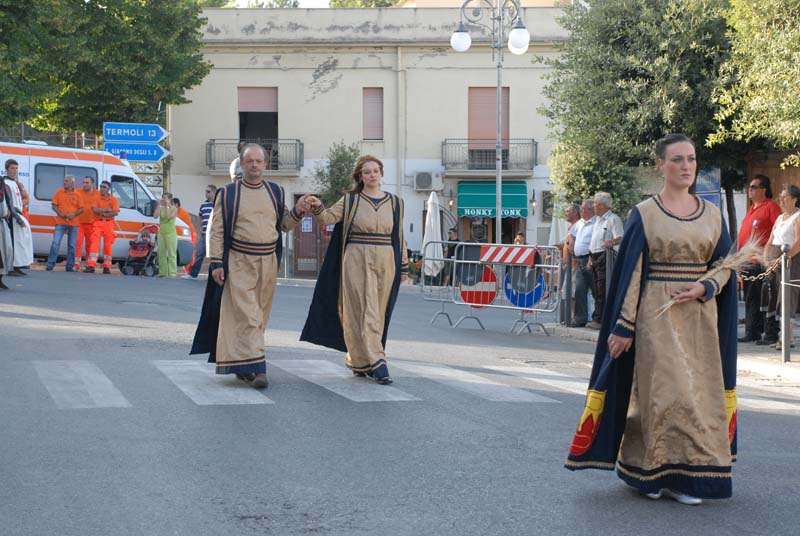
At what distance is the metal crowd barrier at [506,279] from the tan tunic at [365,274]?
6944 millimetres

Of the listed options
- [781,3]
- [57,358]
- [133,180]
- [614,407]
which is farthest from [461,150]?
[614,407]

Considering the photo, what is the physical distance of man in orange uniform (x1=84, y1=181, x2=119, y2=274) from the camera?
25969 mm

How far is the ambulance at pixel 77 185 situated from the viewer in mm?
27000

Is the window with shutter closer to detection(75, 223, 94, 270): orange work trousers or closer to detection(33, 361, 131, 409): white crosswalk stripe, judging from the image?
detection(75, 223, 94, 270): orange work trousers

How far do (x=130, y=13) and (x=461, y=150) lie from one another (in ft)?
39.8

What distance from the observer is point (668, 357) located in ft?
20.3

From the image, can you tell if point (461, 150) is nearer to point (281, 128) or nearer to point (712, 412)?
point (281, 128)

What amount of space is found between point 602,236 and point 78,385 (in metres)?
8.21

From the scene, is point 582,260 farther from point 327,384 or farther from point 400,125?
point 400,125

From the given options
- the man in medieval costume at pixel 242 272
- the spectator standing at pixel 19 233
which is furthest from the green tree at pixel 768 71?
the spectator standing at pixel 19 233

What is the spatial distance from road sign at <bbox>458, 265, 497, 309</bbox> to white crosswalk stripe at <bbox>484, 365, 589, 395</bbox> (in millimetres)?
5270

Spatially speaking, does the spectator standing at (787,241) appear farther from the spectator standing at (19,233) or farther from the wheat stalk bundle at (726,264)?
the spectator standing at (19,233)

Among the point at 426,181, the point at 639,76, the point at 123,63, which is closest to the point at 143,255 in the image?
the point at 123,63

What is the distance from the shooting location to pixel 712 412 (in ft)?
20.3
